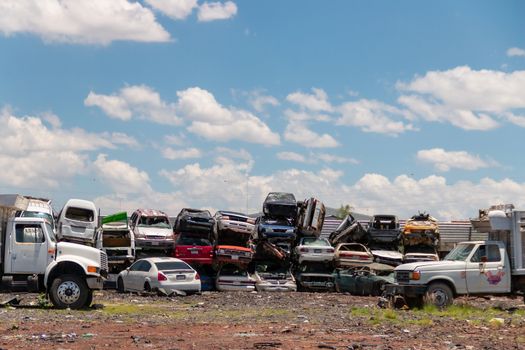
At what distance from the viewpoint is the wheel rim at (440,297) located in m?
21.8

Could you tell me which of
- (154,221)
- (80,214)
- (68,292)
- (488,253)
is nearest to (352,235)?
(154,221)

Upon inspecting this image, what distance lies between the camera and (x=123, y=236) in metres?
31.6

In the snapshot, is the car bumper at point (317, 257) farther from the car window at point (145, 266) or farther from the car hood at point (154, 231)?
the car window at point (145, 266)

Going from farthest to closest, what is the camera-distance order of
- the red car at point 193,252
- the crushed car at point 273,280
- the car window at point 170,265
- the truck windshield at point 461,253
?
1. the red car at point 193,252
2. the crushed car at point 273,280
3. the car window at point 170,265
4. the truck windshield at point 461,253

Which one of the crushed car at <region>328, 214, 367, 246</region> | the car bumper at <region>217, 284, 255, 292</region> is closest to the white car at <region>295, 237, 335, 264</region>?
the car bumper at <region>217, 284, 255, 292</region>

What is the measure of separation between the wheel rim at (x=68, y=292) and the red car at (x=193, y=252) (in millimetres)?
10889

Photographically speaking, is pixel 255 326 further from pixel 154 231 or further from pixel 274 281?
pixel 154 231

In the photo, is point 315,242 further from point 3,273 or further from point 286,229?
point 3,273

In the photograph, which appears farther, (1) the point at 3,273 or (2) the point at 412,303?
(2) the point at 412,303

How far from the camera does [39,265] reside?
20.5 meters

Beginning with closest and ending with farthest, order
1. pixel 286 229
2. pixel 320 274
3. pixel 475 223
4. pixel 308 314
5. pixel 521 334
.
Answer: pixel 521 334
pixel 308 314
pixel 475 223
pixel 320 274
pixel 286 229

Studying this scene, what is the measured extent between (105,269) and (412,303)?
899 centimetres

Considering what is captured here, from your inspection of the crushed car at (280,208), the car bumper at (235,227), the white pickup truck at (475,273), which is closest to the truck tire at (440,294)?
the white pickup truck at (475,273)

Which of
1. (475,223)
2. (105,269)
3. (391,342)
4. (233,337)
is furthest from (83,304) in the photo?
(475,223)
